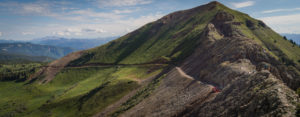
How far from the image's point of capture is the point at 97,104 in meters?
79.9

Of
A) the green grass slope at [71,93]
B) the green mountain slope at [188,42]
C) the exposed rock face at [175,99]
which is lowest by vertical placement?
the green grass slope at [71,93]

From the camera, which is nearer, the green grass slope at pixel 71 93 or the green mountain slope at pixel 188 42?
the green grass slope at pixel 71 93

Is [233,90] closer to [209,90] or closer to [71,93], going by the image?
[209,90]

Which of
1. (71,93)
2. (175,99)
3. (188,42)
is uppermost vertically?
(188,42)

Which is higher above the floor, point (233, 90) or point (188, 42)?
point (188, 42)

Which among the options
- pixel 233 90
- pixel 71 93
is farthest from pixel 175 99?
pixel 71 93

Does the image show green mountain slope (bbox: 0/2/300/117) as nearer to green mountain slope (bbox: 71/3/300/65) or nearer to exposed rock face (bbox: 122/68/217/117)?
exposed rock face (bbox: 122/68/217/117)

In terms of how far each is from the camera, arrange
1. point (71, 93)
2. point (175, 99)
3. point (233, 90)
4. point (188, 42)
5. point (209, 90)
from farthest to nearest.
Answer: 1. point (188, 42)
2. point (71, 93)
3. point (175, 99)
4. point (209, 90)
5. point (233, 90)

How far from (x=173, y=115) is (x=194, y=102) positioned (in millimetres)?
5791

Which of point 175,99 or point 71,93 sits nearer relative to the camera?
point 175,99

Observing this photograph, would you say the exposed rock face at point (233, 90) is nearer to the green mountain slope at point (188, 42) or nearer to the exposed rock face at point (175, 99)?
the exposed rock face at point (175, 99)

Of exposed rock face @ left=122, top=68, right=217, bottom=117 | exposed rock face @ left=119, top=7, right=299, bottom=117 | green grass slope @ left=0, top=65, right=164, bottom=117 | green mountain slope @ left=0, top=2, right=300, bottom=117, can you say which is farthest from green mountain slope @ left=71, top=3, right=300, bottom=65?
exposed rock face @ left=122, top=68, right=217, bottom=117

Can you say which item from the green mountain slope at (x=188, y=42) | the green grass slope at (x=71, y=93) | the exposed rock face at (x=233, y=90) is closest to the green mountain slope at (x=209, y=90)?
the exposed rock face at (x=233, y=90)

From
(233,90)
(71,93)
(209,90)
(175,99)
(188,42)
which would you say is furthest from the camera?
(188,42)
